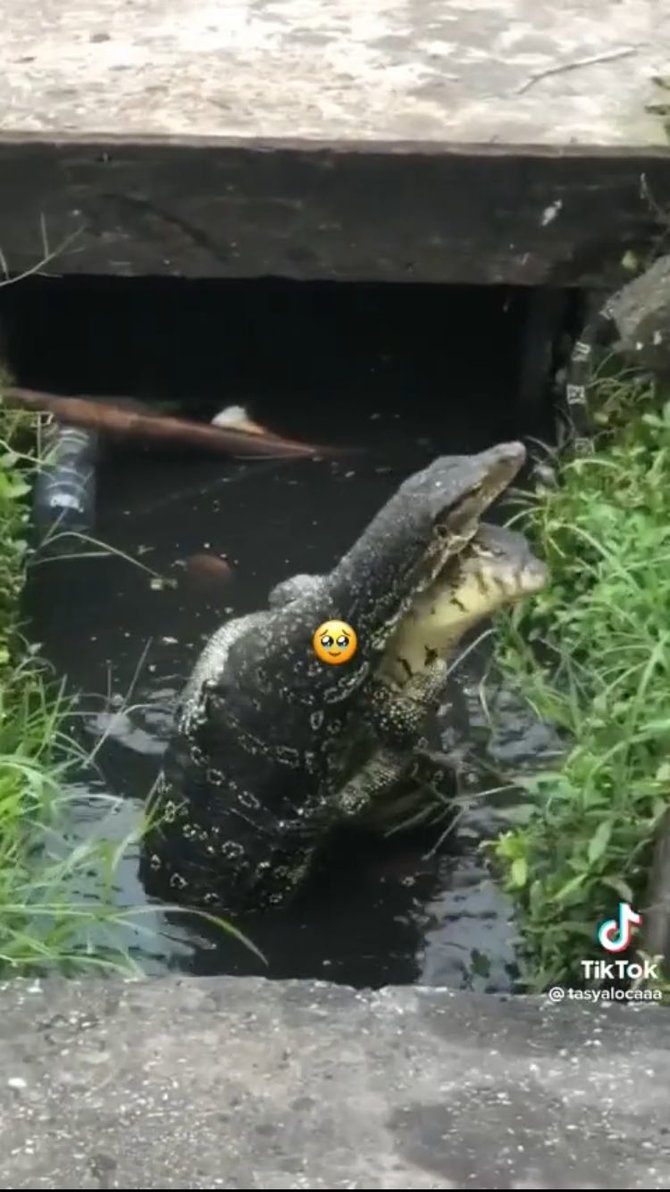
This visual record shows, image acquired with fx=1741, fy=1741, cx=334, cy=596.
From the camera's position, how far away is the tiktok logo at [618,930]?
3.22m

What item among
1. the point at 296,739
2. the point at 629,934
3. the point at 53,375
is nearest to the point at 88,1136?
the point at 629,934

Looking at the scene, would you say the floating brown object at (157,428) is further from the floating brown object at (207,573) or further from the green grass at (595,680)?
the green grass at (595,680)

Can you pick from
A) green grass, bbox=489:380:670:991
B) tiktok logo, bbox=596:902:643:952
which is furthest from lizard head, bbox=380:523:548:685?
tiktok logo, bbox=596:902:643:952

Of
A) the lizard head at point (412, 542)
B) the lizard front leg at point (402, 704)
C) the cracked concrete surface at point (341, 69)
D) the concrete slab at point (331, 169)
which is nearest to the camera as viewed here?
the lizard head at point (412, 542)

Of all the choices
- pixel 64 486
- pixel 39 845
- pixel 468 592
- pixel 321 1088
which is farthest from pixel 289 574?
pixel 321 1088

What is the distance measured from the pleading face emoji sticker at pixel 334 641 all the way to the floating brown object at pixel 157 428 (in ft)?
7.08

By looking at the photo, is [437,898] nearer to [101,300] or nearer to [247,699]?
[247,699]

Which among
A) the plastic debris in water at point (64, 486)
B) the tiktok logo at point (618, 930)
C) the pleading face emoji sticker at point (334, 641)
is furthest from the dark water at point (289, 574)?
the pleading face emoji sticker at point (334, 641)

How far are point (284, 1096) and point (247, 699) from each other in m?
1.41

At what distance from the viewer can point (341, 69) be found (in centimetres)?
558

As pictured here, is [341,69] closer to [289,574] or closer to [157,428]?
[157,428]

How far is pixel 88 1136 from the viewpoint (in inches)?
92.9

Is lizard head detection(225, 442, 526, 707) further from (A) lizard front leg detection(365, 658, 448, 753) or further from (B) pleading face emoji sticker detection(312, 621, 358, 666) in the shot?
(A) lizard front leg detection(365, 658, 448, 753)

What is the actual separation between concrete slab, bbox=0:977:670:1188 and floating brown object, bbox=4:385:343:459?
317cm
